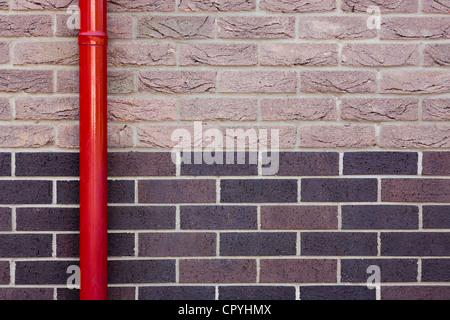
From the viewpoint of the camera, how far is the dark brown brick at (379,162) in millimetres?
1911

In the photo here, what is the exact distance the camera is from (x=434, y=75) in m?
1.89

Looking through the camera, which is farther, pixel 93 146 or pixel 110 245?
pixel 110 245

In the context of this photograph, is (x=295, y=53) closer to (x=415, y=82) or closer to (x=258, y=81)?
(x=258, y=81)

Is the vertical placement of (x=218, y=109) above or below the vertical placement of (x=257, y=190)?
above

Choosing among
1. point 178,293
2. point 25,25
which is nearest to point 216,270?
point 178,293

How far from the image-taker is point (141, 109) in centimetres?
189

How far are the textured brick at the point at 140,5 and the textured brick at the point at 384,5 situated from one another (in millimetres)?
724

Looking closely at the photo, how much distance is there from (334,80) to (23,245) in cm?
147

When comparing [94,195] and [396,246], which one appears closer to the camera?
[94,195]

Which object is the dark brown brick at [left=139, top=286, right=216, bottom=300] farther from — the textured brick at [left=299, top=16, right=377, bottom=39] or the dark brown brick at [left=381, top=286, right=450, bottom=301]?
the textured brick at [left=299, top=16, right=377, bottom=39]

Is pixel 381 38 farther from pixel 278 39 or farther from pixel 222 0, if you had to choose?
pixel 222 0
